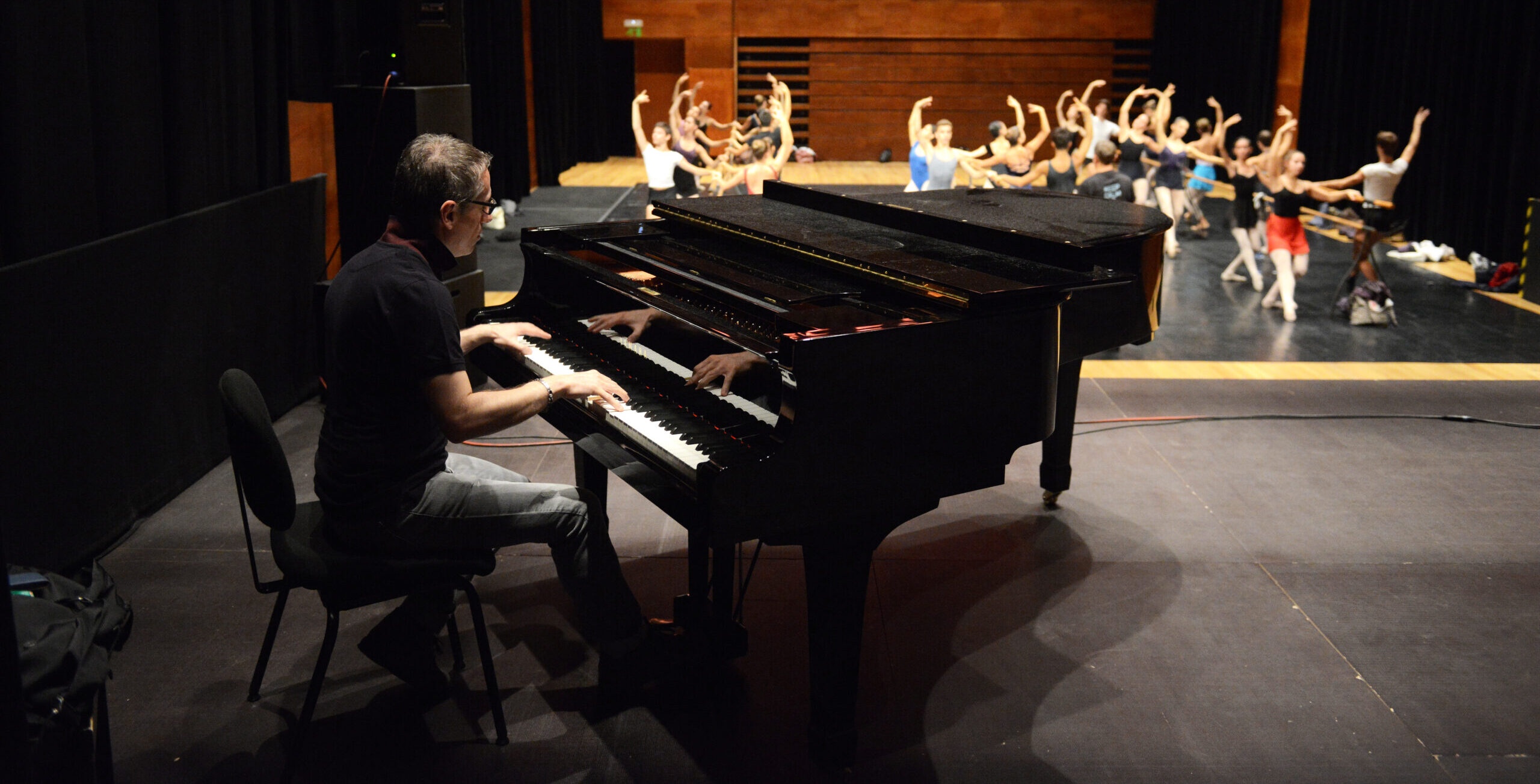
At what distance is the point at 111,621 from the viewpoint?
2.23 metres

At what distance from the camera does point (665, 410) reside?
2496 mm

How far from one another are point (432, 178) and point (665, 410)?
0.68m

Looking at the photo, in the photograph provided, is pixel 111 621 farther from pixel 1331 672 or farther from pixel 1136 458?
pixel 1136 458

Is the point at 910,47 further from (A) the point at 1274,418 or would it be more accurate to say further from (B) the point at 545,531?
(B) the point at 545,531

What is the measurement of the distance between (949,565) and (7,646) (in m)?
2.66

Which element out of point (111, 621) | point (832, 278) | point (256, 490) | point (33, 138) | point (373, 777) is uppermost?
point (33, 138)

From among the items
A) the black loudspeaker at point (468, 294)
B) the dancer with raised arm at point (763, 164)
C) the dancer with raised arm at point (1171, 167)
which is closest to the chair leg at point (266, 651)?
the black loudspeaker at point (468, 294)

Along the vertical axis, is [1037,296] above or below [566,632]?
above

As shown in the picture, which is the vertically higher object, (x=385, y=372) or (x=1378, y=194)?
(x=1378, y=194)

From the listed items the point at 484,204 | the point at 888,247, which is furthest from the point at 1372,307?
the point at 484,204

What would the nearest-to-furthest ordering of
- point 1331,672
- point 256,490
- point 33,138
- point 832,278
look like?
point 256,490
point 832,278
point 1331,672
point 33,138

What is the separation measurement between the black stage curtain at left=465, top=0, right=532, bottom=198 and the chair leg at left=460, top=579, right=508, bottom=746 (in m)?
9.31

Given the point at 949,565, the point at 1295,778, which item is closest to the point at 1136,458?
the point at 949,565

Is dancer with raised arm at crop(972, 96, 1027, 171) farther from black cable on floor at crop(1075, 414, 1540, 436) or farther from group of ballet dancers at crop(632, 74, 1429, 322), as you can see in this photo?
black cable on floor at crop(1075, 414, 1540, 436)
